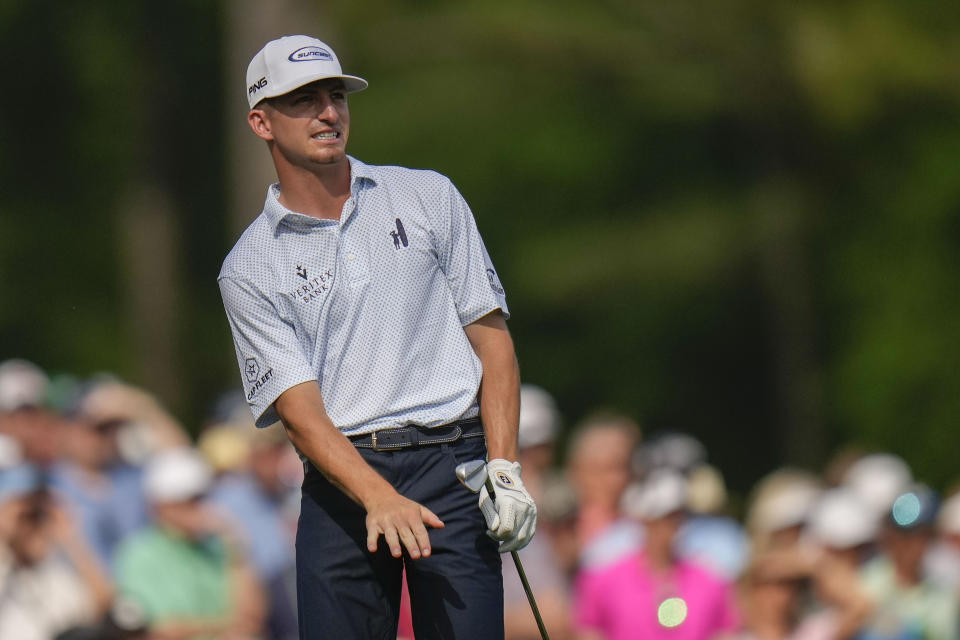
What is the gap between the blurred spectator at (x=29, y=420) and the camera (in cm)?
1091

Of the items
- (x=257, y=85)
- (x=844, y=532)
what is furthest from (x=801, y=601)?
(x=257, y=85)

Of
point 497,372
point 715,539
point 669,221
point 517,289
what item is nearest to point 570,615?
point 715,539

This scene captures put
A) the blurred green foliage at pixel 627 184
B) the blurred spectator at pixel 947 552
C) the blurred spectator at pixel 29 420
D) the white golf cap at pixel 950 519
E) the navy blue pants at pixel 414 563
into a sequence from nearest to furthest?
the navy blue pants at pixel 414 563 → the blurred spectator at pixel 947 552 → the white golf cap at pixel 950 519 → the blurred spectator at pixel 29 420 → the blurred green foliage at pixel 627 184

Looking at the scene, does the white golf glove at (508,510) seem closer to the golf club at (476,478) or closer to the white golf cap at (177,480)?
the golf club at (476,478)

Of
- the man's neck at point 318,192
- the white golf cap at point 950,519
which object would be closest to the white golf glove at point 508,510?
the man's neck at point 318,192

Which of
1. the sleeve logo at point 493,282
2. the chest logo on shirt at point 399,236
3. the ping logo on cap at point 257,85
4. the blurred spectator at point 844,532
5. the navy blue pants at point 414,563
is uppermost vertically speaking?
the ping logo on cap at point 257,85

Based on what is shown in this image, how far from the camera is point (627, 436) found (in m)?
11.1

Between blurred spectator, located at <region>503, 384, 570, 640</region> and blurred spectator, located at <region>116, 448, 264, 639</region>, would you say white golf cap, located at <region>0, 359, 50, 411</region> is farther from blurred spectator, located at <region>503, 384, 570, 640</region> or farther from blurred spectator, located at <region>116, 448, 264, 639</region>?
blurred spectator, located at <region>503, 384, 570, 640</region>

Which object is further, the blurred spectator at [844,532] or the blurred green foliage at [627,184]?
the blurred green foliage at [627,184]

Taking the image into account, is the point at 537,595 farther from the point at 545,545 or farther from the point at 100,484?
the point at 100,484

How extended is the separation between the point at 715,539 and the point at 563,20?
39.4ft

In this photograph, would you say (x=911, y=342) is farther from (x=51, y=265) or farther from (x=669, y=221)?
(x=51, y=265)

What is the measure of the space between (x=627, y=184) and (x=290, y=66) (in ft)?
63.3

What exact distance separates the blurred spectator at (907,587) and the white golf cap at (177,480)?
3.59 metres
